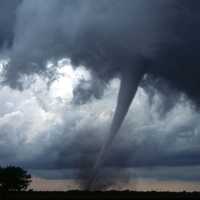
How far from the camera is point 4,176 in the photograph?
186250 millimetres

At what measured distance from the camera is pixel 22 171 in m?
191

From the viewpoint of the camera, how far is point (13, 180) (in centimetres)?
18675

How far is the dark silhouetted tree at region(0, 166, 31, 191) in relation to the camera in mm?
185750

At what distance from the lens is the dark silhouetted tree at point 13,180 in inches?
7313
